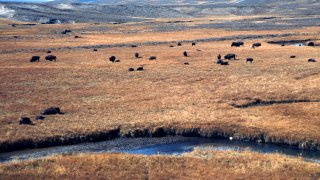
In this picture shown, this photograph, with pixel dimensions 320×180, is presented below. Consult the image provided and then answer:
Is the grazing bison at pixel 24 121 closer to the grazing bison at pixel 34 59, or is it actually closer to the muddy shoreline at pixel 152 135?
the muddy shoreline at pixel 152 135

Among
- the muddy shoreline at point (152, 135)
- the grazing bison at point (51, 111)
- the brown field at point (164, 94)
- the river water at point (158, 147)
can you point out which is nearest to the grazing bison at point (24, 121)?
the brown field at point (164, 94)

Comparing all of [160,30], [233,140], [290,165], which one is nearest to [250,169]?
[290,165]

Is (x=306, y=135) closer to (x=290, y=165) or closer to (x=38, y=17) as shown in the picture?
(x=290, y=165)

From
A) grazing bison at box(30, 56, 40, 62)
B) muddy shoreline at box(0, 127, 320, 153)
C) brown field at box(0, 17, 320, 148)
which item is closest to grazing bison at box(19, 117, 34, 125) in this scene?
brown field at box(0, 17, 320, 148)

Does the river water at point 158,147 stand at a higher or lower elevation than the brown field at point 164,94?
lower

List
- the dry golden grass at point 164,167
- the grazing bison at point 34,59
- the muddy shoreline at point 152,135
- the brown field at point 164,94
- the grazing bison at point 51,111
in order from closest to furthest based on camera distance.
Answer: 1. the dry golden grass at point 164,167
2. the muddy shoreline at point 152,135
3. the brown field at point 164,94
4. the grazing bison at point 51,111
5. the grazing bison at point 34,59

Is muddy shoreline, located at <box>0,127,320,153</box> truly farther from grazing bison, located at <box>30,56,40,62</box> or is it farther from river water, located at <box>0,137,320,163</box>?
grazing bison, located at <box>30,56,40,62</box>

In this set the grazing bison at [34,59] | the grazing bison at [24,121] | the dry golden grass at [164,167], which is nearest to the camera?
the dry golden grass at [164,167]
